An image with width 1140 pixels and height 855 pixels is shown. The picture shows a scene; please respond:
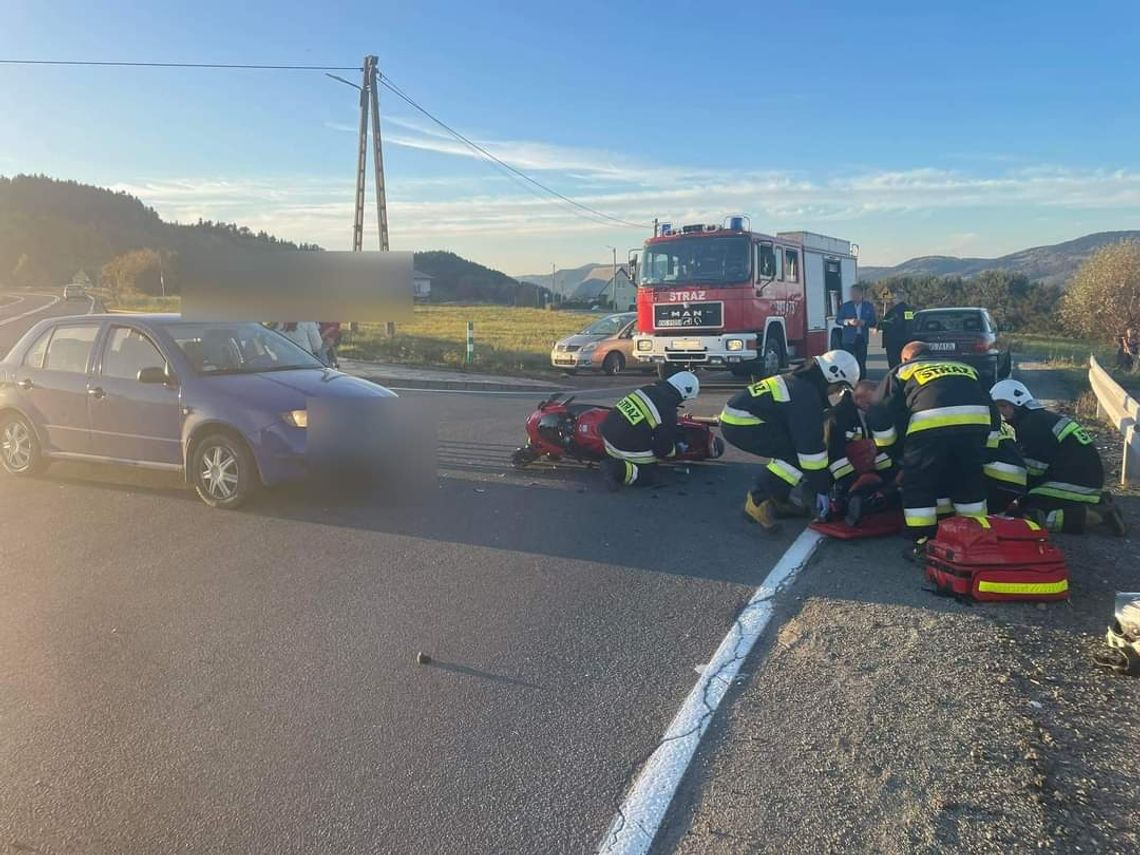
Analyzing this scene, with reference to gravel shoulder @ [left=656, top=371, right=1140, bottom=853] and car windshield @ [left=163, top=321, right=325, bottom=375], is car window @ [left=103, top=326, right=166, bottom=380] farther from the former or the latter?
gravel shoulder @ [left=656, top=371, right=1140, bottom=853]

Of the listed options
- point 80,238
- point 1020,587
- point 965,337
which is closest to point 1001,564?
point 1020,587

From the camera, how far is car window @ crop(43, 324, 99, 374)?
25.7ft

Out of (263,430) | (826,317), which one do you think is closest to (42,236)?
(826,317)

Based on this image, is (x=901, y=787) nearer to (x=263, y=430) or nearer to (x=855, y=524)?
(x=855, y=524)

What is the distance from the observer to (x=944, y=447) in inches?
230

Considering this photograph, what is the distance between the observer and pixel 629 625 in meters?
4.72

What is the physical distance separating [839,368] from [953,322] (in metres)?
10.3

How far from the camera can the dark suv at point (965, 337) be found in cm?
1470

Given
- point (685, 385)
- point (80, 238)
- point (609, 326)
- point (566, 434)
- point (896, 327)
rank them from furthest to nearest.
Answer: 1. point (80, 238)
2. point (609, 326)
3. point (896, 327)
4. point (566, 434)
5. point (685, 385)

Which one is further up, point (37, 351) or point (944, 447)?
point (37, 351)

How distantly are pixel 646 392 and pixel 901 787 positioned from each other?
5.17m

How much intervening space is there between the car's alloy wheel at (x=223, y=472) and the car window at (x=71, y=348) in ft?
5.47

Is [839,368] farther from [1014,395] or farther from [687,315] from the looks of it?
[687,315]

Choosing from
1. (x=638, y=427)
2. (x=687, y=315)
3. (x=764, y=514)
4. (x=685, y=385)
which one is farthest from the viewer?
(x=687, y=315)
